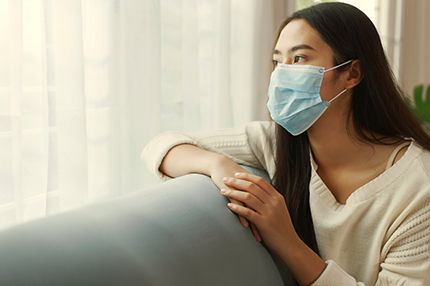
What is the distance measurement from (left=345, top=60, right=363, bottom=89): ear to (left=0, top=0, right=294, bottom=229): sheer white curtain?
1.86 feet

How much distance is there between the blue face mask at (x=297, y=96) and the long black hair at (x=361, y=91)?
50mm

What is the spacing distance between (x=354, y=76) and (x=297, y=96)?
154 mm

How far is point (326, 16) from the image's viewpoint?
94 centimetres

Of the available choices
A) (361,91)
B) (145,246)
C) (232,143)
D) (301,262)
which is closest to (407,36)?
(361,91)

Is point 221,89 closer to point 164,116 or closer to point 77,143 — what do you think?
point 164,116

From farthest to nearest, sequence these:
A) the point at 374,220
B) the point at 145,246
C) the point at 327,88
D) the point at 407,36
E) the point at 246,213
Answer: the point at 407,36, the point at 327,88, the point at 374,220, the point at 246,213, the point at 145,246

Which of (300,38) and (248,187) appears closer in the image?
(248,187)

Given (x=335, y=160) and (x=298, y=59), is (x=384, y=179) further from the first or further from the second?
(x=298, y=59)

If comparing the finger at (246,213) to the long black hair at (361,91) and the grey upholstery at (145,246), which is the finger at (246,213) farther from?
the long black hair at (361,91)

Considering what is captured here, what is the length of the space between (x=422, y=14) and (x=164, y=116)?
2878 millimetres

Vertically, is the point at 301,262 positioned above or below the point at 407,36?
below

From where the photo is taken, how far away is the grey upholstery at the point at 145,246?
43 cm

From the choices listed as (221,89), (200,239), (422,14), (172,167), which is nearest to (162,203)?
(200,239)

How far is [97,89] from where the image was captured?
1051mm
